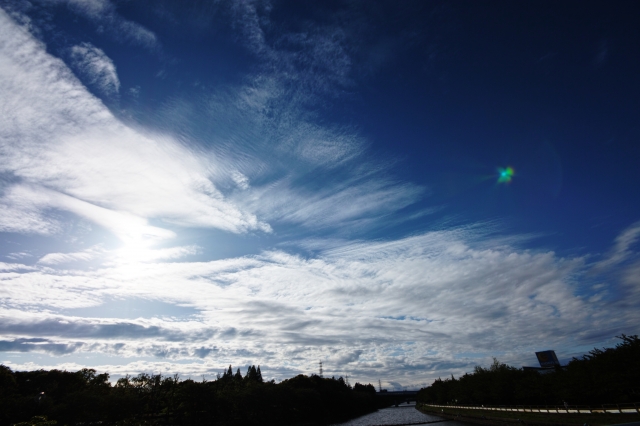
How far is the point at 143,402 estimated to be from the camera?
90.1m

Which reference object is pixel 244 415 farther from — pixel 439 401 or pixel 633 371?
pixel 439 401

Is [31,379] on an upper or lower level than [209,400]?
upper

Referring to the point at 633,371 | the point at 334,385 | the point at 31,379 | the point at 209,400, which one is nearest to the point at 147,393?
the point at 31,379

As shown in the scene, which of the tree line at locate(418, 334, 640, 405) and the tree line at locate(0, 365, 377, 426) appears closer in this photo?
the tree line at locate(418, 334, 640, 405)

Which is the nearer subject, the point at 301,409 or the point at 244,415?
the point at 244,415

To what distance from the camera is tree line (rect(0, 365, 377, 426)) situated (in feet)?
210

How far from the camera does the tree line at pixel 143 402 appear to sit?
6394 cm

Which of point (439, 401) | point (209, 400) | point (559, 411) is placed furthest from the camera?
point (439, 401)

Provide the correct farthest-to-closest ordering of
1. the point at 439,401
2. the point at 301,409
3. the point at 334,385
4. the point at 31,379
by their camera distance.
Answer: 1. the point at 334,385
2. the point at 439,401
3. the point at 301,409
4. the point at 31,379

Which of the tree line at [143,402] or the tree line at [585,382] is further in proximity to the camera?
the tree line at [143,402]

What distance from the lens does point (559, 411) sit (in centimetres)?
6762

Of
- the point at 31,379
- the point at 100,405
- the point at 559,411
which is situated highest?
the point at 31,379

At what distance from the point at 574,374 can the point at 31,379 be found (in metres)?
145

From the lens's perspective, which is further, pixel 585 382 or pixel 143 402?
pixel 143 402
